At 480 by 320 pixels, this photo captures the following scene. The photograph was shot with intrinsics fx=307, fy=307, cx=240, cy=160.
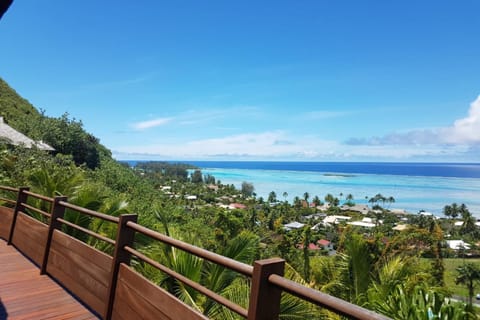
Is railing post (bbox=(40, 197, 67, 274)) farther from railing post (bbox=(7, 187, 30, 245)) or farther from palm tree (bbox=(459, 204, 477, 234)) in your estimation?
palm tree (bbox=(459, 204, 477, 234))

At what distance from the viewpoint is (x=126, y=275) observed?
2297mm

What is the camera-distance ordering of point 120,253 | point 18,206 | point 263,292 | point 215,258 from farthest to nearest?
point 18,206
point 120,253
point 215,258
point 263,292

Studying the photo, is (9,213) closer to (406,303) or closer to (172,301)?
(172,301)

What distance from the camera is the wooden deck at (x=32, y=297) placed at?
267 centimetres

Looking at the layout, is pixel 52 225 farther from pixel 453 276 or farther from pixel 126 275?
pixel 453 276

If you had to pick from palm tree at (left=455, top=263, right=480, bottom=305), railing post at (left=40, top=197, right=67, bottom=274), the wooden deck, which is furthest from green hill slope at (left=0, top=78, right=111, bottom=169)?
palm tree at (left=455, top=263, right=480, bottom=305)

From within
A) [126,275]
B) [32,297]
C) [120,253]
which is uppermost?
[120,253]

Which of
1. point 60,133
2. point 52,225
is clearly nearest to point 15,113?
point 60,133

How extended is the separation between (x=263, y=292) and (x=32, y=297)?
282cm

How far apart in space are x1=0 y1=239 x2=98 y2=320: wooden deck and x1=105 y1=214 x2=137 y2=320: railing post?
15.8 inches

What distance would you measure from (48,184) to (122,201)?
1.62 metres

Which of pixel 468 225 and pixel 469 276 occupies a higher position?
pixel 468 225

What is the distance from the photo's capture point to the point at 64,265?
3.26m

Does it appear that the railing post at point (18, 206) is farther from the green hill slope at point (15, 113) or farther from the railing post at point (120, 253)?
the green hill slope at point (15, 113)
